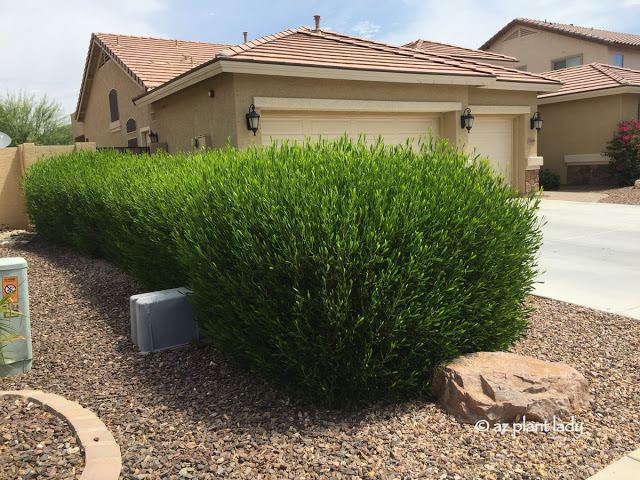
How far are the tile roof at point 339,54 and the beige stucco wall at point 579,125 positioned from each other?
5.85 metres

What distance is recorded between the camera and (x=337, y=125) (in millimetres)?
12992

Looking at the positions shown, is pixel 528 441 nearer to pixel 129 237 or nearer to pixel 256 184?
pixel 256 184

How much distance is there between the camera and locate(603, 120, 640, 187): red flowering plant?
18.3 metres

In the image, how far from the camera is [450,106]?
47.0 ft

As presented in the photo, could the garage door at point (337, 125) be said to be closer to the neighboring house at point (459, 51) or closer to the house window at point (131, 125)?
the house window at point (131, 125)

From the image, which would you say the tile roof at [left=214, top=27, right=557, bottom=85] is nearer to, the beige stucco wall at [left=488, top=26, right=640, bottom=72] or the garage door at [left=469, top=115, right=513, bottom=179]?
the garage door at [left=469, top=115, right=513, bottom=179]

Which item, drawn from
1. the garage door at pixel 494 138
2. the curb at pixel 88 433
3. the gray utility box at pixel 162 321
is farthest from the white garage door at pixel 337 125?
the curb at pixel 88 433

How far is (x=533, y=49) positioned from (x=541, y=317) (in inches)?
1085

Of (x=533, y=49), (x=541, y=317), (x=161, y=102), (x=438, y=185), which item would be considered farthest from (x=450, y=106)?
(x=533, y=49)

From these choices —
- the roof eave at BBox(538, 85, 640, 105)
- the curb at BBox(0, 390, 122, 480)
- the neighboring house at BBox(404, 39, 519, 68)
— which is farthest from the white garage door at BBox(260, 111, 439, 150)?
the curb at BBox(0, 390, 122, 480)

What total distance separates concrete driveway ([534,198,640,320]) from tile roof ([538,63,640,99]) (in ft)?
24.4

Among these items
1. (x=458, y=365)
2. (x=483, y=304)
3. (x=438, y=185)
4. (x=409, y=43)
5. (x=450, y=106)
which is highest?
(x=409, y=43)

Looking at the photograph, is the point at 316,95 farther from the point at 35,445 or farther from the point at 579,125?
the point at 579,125

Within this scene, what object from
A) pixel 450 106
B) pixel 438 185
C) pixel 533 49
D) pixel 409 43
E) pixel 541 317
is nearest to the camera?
pixel 438 185
